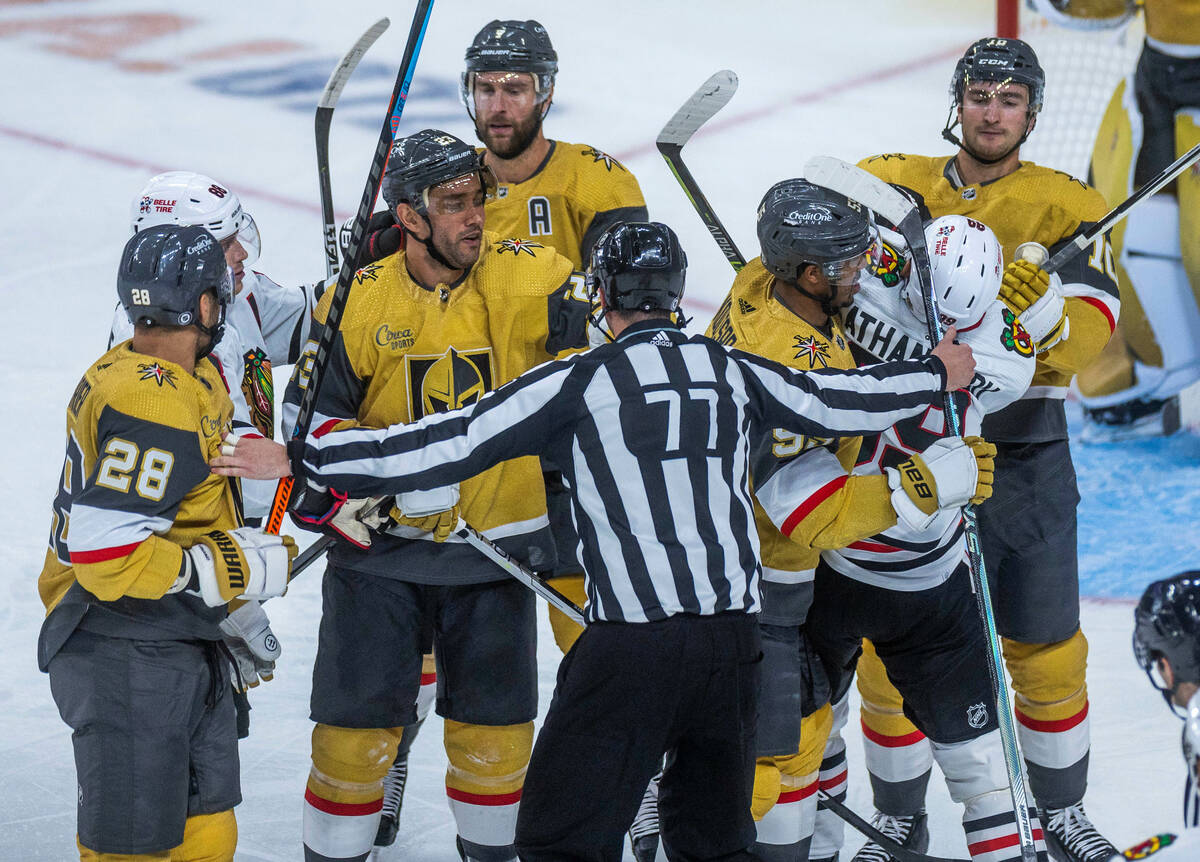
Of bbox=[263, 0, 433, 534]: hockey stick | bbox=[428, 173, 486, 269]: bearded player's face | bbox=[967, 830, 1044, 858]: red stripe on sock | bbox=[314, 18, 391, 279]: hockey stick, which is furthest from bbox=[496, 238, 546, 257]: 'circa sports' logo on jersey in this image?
bbox=[967, 830, 1044, 858]: red stripe on sock

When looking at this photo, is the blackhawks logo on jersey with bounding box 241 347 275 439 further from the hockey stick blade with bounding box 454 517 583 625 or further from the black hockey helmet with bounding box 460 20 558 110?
the black hockey helmet with bounding box 460 20 558 110

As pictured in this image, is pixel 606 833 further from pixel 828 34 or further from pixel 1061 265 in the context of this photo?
pixel 828 34

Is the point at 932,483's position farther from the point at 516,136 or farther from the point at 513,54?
the point at 513,54

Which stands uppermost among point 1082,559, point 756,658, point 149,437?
point 149,437

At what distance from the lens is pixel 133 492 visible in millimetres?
2664

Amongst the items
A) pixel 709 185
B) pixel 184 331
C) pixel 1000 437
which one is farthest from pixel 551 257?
pixel 709 185

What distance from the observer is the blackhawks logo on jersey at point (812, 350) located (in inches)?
119

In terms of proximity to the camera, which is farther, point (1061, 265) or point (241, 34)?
point (241, 34)

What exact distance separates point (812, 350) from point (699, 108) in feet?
3.36

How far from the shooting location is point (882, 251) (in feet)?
10.5

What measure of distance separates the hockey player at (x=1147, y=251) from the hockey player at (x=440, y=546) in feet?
10.7

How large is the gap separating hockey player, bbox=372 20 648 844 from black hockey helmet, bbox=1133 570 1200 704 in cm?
190

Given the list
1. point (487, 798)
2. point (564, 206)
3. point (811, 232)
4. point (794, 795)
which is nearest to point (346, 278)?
point (811, 232)

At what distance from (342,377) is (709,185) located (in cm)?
452
